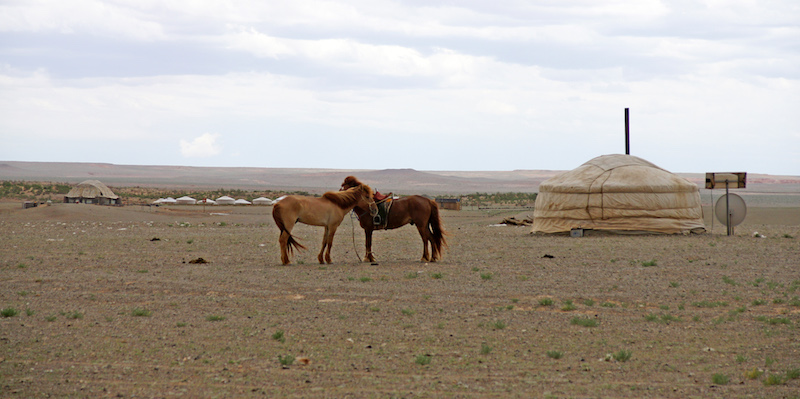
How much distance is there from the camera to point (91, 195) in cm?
5088

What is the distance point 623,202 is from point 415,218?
9.66 metres

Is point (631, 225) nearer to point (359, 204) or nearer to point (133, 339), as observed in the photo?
point (359, 204)

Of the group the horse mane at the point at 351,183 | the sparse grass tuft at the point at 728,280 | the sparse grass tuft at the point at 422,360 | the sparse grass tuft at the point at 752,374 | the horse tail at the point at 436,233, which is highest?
the horse mane at the point at 351,183

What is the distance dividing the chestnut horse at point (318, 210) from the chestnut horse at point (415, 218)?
308 mm

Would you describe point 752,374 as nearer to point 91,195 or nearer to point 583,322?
point 583,322

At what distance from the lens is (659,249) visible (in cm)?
1747

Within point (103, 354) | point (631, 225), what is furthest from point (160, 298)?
point (631, 225)

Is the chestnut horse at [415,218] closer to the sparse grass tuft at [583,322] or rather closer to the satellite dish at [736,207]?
the sparse grass tuft at [583,322]

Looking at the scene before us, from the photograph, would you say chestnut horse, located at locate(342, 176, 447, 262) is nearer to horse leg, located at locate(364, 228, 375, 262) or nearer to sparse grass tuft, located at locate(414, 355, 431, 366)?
horse leg, located at locate(364, 228, 375, 262)

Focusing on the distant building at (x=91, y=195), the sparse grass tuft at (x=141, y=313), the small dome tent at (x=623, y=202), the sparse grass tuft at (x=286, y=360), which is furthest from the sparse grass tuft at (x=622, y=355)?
the distant building at (x=91, y=195)

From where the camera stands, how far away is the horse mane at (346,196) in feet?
47.0

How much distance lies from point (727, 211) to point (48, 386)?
866 inches

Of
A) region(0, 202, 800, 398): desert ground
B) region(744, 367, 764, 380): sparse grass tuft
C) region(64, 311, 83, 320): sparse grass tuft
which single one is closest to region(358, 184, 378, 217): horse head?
region(0, 202, 800, 398): desert ground

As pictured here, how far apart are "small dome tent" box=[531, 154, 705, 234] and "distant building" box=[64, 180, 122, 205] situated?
1469 inches
